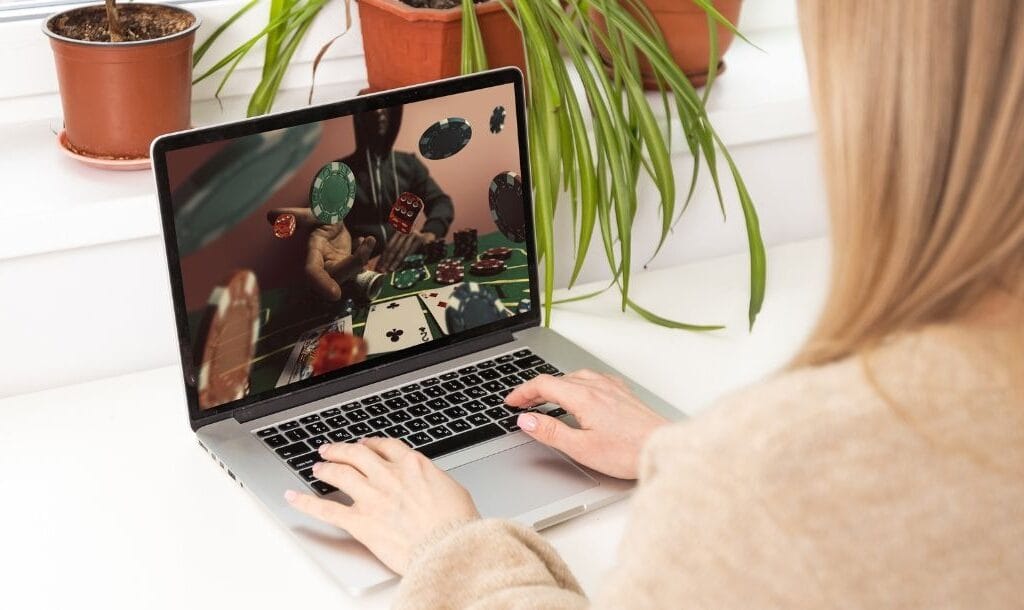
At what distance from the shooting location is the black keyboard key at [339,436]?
0.88 meters

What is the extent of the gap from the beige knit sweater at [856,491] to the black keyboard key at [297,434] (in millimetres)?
420

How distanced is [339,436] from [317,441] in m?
0.02

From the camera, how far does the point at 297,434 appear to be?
0.88 metres

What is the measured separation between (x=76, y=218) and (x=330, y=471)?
1.07 ft

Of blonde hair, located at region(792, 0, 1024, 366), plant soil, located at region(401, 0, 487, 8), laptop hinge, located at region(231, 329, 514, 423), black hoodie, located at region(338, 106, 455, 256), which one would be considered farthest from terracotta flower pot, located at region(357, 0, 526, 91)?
blonde hair, located at region(792, 0, 1024, 366)

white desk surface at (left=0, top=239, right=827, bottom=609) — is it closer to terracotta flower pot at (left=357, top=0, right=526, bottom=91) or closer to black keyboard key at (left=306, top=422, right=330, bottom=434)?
black keyboard key at (left=306, top=422, right=330, bottom=434)

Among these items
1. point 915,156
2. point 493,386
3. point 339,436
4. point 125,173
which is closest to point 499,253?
point 493,386

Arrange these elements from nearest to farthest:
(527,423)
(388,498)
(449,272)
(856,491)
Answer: (856,491) → (388,498) → (527,423) → (449,272)

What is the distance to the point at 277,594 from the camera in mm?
742

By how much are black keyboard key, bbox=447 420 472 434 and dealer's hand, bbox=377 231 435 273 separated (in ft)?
0.47

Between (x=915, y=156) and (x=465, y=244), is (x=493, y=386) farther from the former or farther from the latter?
(x=915, y=156)

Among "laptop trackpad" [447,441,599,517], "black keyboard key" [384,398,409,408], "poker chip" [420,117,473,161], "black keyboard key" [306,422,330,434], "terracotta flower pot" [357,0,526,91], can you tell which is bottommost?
"laptop trackpad" [447,441,599,517]

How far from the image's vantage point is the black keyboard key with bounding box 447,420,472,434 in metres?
0.89

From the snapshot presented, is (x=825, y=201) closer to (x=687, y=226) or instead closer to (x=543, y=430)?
(x=543, y=430)
